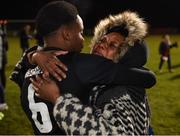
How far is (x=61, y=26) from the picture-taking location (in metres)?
2.47

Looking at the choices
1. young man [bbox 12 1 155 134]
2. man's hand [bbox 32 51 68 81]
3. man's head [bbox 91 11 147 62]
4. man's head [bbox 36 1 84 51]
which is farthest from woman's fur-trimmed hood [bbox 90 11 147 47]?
man's hand [bbox 32 51 68 81]

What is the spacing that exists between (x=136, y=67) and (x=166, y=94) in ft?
28.6

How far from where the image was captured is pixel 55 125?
2537 millimetres

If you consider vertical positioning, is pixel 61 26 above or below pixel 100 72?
above

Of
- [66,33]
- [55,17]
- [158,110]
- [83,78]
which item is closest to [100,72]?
[83,78]

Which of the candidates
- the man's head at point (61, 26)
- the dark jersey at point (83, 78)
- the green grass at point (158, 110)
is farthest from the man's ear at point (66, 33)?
the green grass at point (158, 110)

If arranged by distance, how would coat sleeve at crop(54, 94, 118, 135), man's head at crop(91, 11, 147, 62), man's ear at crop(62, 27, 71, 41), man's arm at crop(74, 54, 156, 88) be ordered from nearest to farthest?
coat sleeve at crop(54, 94, 118, 135)
man's arm at crop(74, 54, 156, 88)
man's ear at crop(62, 27, 71, 41)
man's head at crop(91, 11, 147, 62)

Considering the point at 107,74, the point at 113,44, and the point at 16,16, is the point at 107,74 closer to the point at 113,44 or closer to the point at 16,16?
the point at 113,44

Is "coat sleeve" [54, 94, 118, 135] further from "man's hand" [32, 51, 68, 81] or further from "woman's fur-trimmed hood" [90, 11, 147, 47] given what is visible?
"woman's fur-trimmed hood" [90, 11, 147, 47]

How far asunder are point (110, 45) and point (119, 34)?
0.10m

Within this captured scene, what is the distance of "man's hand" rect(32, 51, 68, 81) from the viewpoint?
2.41m

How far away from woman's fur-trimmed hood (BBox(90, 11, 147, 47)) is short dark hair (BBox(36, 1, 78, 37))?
40cm

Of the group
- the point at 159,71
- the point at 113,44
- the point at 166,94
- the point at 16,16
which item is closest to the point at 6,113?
the point at 166,94

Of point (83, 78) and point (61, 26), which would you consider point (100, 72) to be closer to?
point (83, 78)
